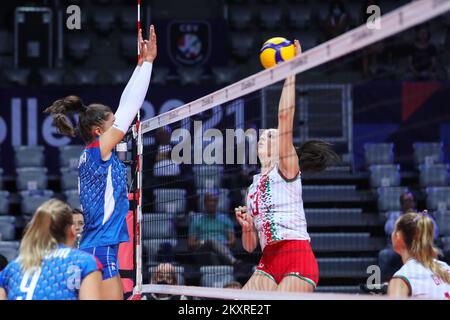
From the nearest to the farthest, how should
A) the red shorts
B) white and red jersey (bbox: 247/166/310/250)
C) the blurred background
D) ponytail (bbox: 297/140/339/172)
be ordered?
the red shorts
white and red jersey (bbox: 247/166/310/250)
ponytail (bbox: 297/140/339/172)
the blurred background

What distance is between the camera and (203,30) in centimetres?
1548

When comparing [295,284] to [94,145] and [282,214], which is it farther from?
[94,145]

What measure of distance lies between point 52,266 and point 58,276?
0.19 feet

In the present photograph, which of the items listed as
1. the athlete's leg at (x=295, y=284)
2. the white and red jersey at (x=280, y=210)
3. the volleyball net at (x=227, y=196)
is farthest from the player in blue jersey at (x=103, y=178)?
the athlete's leg at (x=295, y=284)

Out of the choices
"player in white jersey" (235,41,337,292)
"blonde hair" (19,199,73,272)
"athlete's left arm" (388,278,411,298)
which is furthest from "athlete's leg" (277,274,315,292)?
"blonde hair" (19,199,73,272)

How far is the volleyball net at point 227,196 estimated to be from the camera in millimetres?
7328

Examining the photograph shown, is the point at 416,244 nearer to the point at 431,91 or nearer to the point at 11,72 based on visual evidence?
the point at 431,91

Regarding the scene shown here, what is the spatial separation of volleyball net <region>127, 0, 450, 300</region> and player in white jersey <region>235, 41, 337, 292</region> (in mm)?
317

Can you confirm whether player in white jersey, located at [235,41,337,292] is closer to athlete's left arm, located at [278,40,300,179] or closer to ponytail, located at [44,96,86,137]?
athlete's left arm, located at [278,40,300,179]

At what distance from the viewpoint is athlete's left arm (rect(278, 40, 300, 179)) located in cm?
612

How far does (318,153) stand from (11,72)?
9.49 meters

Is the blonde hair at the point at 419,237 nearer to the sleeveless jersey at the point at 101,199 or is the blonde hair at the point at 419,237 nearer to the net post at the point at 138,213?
the sleeveless jersey at the point at 101,199

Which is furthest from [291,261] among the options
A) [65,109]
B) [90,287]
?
[90,287]
